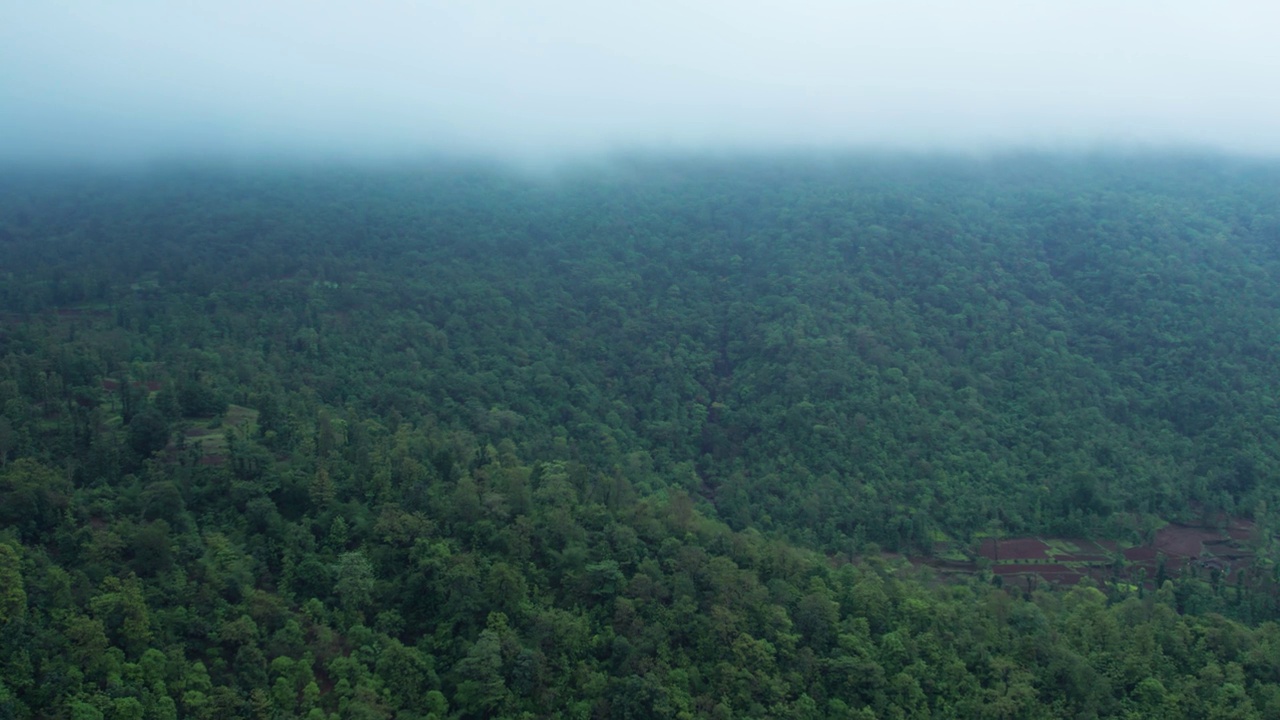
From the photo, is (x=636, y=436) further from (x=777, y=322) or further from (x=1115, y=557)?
(x=1115, y=557)

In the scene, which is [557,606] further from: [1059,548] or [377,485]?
[1059,548]

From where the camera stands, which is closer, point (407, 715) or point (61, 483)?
point (407, 715)

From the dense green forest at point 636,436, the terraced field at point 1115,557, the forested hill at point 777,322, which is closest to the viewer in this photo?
the dense green forest at point 636,436

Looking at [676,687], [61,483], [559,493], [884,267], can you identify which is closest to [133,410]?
[61,483]

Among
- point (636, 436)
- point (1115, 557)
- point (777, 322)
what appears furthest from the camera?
point (777, 322)

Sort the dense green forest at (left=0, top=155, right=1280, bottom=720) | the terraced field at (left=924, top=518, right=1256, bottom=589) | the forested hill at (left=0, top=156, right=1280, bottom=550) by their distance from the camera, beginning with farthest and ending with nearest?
the forested hill at (left=0, top=156, right=1280, bottom=550) < the terraced field at (left=924, top=518, right=1256, bottom=589) < the dense green forest at (left=0, top=155, right=1280, bottom=720)

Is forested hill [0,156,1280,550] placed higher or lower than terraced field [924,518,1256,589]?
higher

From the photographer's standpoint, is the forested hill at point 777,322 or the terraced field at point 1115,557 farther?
the forested hill at point 777,322

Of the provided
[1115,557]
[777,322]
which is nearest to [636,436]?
[777,322]
